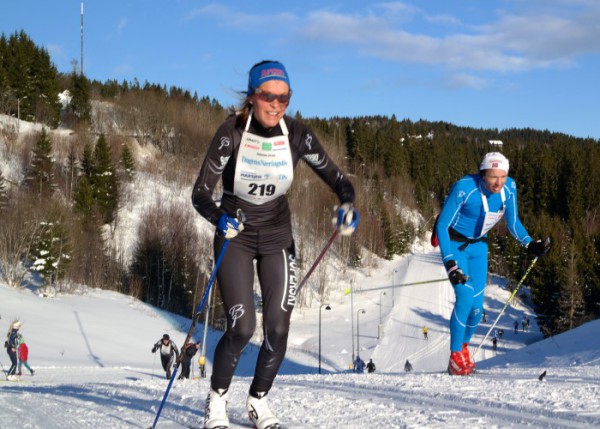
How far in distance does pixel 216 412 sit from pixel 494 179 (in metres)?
4.73

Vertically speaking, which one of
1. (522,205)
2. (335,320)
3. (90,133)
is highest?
(90,133)

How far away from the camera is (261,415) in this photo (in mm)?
4035

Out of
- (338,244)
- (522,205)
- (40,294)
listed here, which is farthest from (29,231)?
(522,205)

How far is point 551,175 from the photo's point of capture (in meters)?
108

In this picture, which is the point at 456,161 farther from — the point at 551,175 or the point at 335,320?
the point at 335,320

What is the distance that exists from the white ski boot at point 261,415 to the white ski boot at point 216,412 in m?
0.19

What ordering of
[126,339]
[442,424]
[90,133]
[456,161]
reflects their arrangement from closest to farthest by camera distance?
[442,424], [126,339], [90,133], [456,161]

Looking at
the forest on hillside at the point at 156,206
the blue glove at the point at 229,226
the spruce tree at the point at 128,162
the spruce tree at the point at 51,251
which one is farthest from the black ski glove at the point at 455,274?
the spruce tree at the point at 128,162

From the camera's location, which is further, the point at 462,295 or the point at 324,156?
the point at 462,295

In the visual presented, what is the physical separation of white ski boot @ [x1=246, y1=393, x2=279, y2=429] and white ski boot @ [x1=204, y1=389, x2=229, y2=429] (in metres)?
0.19

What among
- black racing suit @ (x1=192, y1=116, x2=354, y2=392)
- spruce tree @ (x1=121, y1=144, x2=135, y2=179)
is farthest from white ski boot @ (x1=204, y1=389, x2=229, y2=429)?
spruce tree @ (x1=121, y1=144, x2=135, y2=179)

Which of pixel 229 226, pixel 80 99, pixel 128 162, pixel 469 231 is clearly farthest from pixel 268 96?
pixel 80 99

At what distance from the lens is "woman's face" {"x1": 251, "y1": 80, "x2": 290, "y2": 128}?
4105 millimetres

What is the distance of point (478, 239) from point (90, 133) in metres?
79.5
